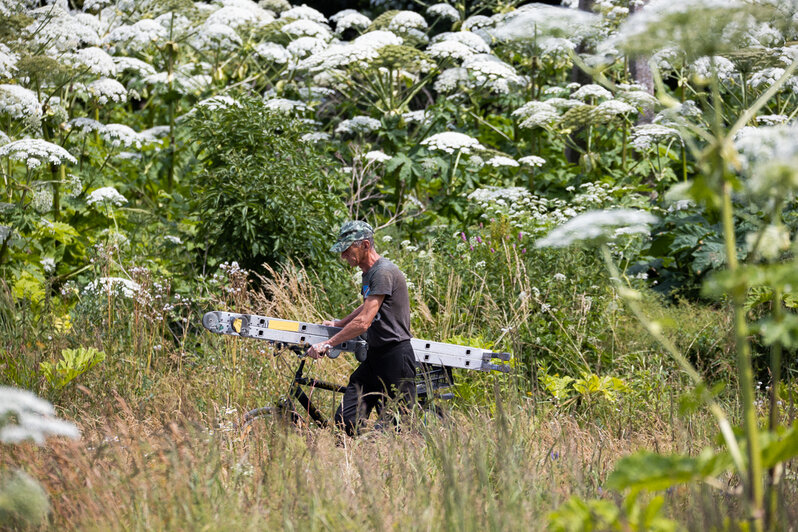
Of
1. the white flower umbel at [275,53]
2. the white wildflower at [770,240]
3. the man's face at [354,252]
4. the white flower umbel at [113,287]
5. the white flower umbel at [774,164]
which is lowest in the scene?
the white flower umbel at [113,287]

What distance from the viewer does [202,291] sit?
6594 mm

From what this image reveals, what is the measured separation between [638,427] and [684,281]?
3029 millimetres

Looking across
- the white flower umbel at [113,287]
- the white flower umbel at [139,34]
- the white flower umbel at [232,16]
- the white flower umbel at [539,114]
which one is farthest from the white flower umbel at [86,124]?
the white flower umbel at [539,114]

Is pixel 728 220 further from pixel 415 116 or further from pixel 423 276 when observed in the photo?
pixel 415 116

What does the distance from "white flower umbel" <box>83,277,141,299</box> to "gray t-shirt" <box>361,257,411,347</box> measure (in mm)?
1889

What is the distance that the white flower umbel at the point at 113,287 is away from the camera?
5.48 meters

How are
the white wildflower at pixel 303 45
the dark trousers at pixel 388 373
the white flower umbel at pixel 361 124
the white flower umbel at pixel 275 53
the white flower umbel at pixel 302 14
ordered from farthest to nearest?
the white flower umbel at pixel 302 14, the white flower umbel at pixel 275 53, the white wildflower at pixel 303 45, the white flower umbel at pixel 361 124, the dark trousers at pixel 388 373

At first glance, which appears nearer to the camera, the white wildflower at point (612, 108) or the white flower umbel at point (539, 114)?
the white wildflower at point (612, 108)

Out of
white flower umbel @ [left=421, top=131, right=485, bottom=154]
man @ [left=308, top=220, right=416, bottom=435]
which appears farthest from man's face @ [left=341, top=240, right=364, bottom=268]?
white flower umbel @ [left=421, top=131, right=485, bottom=154]

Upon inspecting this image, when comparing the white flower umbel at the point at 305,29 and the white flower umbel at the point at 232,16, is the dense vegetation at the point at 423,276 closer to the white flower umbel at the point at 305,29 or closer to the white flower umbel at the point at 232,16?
the white flower umbel at the point at 305,29

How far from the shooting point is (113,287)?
5.70m

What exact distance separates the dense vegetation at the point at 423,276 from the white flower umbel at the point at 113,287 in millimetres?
53

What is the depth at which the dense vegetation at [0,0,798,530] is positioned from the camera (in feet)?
6.42

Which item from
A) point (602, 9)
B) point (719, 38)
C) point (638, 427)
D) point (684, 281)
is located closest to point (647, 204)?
point (684, 281)
